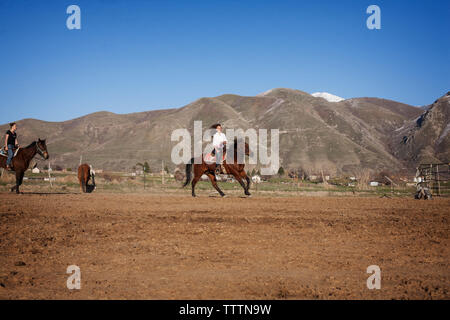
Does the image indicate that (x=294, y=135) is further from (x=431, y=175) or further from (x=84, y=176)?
(x=84, y=176)

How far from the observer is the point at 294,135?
8562 centimetres

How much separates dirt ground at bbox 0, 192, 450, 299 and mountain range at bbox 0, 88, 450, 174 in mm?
50878

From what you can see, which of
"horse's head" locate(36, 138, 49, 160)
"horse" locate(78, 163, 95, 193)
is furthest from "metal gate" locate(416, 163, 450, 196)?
"horse's head" locate(36, 138, 49, 160)

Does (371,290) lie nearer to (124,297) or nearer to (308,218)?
(124,297)

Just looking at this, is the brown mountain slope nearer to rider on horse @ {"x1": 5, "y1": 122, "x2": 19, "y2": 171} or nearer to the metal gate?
the metal gate

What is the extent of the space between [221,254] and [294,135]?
8101 centimetres

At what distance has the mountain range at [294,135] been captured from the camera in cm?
7650

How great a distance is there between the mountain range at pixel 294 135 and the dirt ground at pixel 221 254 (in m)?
50.9

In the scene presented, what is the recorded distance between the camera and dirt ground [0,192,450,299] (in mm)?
4809

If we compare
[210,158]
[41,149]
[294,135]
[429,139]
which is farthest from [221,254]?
[429,139]

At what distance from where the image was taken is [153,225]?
9.27m
